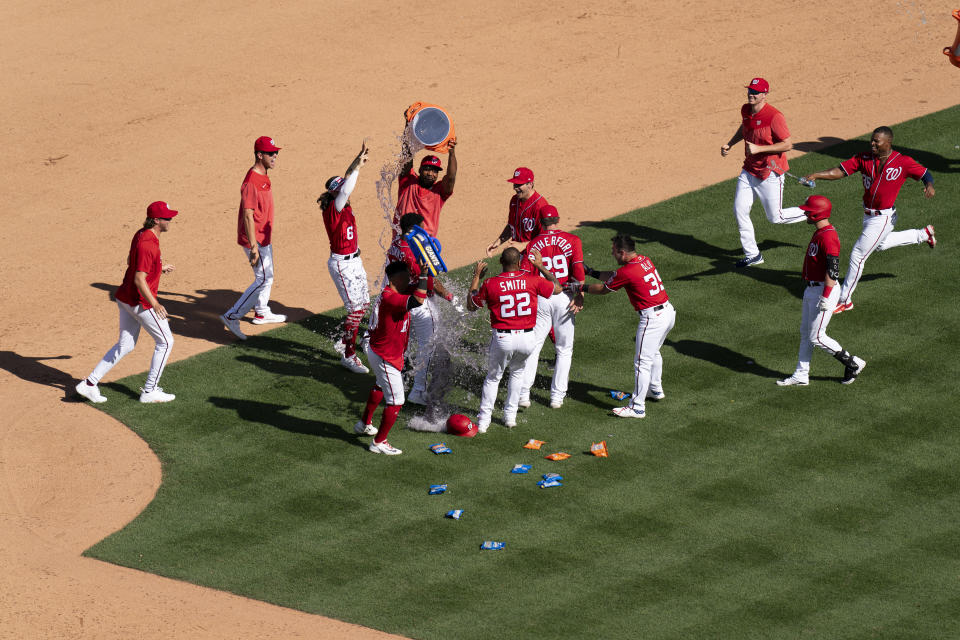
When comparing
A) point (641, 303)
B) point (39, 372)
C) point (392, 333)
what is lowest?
point (39, 372)

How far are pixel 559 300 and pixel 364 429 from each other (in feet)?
7.94

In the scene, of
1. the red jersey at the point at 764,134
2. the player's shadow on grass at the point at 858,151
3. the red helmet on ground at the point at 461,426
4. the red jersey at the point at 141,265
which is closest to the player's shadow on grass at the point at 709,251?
the red jersey at the point at 764,134

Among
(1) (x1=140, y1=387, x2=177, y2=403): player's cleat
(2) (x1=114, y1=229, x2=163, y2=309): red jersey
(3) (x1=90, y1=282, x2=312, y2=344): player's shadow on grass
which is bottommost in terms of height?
(1) (x1=140, y1=387, x2=177, y2=403): player's cleat

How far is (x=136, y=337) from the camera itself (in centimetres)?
1378

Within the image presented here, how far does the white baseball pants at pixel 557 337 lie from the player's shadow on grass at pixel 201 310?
4.22m

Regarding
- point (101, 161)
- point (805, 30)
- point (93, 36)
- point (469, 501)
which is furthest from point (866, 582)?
point (93, 36)

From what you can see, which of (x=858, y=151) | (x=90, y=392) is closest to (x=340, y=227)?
(x=90, y=392)

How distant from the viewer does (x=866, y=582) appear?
10.3 metres

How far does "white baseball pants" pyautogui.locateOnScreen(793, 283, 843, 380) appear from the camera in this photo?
13336 mm

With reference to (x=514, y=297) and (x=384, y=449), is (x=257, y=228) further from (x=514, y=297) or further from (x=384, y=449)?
(x=514, y=297)

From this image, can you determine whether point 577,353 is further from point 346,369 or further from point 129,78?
point 129,78

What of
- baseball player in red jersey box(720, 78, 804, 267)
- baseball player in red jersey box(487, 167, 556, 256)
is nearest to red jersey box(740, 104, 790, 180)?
baseball player in red jersey box(720, 78, 804, 267)

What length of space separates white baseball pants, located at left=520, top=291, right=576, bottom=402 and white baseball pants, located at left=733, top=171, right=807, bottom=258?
14.4 feet

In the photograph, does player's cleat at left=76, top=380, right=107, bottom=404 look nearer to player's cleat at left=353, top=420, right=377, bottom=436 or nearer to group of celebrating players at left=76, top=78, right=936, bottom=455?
group of celebrating players at left=76, top=78, right=936, bottom=455
